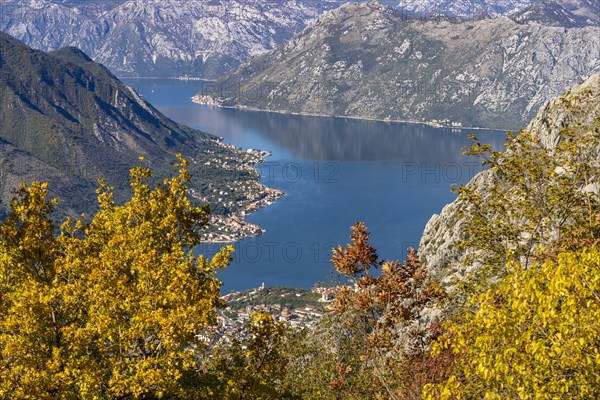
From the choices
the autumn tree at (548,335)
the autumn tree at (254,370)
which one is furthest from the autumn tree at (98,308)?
the autumn tree at (548,335)

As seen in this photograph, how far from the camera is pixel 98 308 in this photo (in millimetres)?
15820

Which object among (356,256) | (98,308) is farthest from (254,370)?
(98,308)

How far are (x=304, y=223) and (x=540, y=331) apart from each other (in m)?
170

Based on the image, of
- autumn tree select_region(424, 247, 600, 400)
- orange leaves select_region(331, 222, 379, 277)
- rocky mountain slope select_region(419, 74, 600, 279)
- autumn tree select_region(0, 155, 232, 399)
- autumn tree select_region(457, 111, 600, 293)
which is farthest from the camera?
rocky mountain slope select_region(419, 74, 600, 279)

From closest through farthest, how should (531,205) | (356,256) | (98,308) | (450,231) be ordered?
1. (98,308)
2. (356,256)
3. (531,205)
4. (450,231)

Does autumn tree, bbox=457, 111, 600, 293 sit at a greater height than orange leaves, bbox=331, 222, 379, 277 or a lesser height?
greater

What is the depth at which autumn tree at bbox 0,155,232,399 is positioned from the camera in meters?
14.4

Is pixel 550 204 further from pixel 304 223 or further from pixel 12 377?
pixel 304 223

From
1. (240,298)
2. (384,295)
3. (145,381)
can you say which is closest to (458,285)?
(384,295)

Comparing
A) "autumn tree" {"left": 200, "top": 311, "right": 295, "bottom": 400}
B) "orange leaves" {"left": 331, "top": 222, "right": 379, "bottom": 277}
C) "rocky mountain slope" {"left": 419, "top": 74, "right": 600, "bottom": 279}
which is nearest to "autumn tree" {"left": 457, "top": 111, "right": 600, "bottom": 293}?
"orange leaves" {"left": 331, "top": 222, "right": 379, "bottom": 277}

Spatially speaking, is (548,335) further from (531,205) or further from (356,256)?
(531,205)

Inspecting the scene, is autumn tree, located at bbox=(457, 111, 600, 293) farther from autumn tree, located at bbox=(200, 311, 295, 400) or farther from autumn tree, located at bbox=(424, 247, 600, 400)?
autumn tree, located at bbox=(424, 247, 600, 400)

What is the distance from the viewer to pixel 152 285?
16.1 metres

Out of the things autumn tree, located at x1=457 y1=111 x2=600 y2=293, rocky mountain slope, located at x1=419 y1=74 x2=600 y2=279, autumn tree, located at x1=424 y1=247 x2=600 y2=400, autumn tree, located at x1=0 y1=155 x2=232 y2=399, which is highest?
rocky mountain slope, located at x1=419 y1=74 x2=600 y2=279
